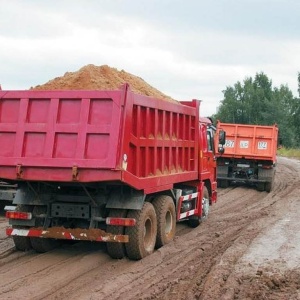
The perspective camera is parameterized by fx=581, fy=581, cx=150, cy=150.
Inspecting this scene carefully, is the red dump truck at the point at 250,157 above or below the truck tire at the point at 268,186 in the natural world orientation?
above

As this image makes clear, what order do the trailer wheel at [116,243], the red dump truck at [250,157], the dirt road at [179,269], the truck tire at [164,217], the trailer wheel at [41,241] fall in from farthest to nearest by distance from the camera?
the red dump truck at [250,157]
the truck tire at [164,217]
the trailer wheel at [41,241]
the trailer wheel at [116,243]
the dirt road at [179,269]

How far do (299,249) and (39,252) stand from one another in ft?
13.8

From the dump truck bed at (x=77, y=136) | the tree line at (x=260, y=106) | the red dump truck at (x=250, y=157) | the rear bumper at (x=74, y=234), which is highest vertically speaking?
the tree line at (x=260, y=106)

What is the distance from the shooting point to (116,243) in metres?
8.74

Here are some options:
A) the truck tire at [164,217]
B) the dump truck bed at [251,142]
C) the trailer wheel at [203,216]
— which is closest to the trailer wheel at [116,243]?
the truck tire at [164,217]

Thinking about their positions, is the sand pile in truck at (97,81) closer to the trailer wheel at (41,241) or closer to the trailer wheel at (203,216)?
the trailer wheel at (203,216)

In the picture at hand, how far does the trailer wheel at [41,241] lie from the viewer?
915 cm

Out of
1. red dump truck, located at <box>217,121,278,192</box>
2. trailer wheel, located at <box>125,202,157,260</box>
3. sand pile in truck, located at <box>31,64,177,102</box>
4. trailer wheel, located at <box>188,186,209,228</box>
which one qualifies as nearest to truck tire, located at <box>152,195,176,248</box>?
trailer wheel, located at <box>125,202,157,260</box>

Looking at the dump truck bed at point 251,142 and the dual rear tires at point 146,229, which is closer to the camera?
the dual rear tires at point 146,229

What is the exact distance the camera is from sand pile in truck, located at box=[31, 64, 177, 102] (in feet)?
36.1

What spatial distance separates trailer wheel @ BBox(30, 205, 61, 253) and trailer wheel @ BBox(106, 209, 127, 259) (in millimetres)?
1161

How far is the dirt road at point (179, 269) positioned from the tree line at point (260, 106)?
82.5 metres

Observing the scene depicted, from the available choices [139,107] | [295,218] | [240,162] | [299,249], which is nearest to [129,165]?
[139,107]

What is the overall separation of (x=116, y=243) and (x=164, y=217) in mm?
1415
